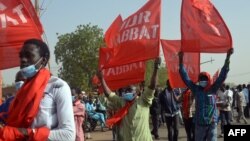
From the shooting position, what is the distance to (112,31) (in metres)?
9.43

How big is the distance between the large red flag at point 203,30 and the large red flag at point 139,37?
0.48 metres

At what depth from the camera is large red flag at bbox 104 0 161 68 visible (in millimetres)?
7855

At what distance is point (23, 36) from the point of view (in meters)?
5.77

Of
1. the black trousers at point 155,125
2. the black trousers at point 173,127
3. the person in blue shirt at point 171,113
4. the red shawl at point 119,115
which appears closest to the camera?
the red shawl at point 119,115

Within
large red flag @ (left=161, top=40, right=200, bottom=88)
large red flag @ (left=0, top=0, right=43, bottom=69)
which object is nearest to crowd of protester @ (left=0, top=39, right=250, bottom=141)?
large red flag @ (left=0, top=0, right=43, bottom=69)

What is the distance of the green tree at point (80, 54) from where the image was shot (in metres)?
50.3

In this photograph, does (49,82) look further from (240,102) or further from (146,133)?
(240,102)

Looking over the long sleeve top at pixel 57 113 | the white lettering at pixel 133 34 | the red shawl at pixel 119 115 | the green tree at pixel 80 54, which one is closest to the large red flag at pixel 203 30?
the white lettering at pixel 133 34

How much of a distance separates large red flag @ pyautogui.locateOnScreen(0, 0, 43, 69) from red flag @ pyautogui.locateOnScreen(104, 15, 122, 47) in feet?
9.83

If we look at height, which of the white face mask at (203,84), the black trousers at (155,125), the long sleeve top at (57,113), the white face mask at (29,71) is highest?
the white face mask at (29,71)

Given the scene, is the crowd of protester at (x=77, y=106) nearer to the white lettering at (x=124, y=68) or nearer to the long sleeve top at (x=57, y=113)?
the long sleeve top at (x=57, y=113)

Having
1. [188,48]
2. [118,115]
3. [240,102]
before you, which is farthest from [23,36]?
[240,102]

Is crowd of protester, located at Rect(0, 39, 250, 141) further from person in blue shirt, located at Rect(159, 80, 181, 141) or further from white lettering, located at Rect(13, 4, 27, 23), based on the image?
white lettering, located at Rect(13, 4, 27, 23)

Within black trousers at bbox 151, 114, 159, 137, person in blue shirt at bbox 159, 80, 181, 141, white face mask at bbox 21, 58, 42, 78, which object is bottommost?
black trousers at bbox 151, 114, 159, 137
